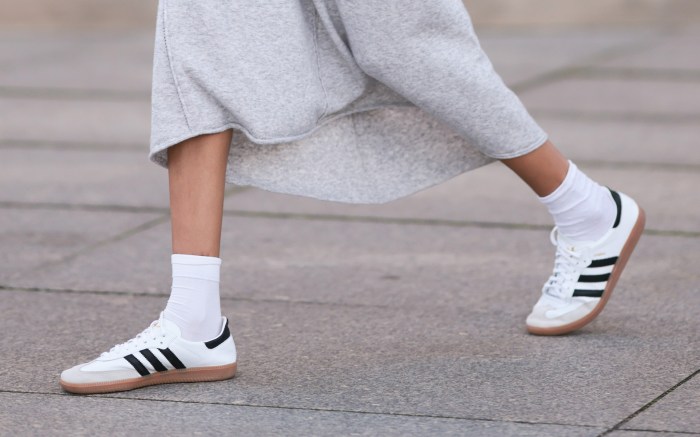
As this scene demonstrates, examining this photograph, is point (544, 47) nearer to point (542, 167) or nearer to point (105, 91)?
point (105, 91)

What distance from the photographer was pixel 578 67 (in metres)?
9.36

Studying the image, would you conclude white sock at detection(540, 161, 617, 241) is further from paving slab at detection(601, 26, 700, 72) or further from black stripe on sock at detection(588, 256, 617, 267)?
paving slab at detection(601, 26, 700, 72)

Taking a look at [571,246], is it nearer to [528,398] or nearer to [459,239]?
[528,398]

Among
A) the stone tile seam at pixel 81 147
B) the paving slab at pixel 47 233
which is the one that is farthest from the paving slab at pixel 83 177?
the paving slab at pixel 47 233

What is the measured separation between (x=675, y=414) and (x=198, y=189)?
1235mm

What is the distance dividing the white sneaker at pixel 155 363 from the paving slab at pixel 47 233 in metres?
1.22

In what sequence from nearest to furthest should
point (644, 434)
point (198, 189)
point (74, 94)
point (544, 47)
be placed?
point (644, 434) < point (198, 189) < point (74, 94) < point (544, 47)

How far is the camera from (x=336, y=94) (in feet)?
11.7

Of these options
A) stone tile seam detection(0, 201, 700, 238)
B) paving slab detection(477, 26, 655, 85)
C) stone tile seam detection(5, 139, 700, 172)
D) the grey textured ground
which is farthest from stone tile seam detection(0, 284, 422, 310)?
paving slab detection(477, 26, 655, 85)

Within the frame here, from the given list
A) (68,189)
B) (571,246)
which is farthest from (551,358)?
(68,189)

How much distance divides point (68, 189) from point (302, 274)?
180 cm

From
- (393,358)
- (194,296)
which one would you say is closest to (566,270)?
(393,358)

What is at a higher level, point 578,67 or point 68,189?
point 68,189

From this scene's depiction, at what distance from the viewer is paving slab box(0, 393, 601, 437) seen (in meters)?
3.08
